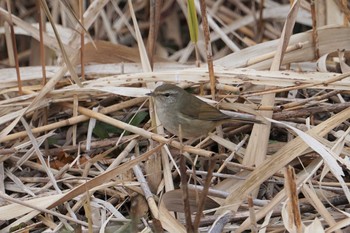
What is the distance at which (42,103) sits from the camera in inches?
144

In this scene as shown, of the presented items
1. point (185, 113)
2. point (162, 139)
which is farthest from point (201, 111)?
point (162, 139)

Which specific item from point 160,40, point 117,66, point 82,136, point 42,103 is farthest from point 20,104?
point 160,40

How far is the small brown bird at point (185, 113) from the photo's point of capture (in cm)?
342

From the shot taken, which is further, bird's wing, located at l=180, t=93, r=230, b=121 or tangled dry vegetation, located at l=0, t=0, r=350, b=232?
bird's wing, located at l=180, t=93, r=230, b=121

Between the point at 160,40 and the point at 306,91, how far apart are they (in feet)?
6.41

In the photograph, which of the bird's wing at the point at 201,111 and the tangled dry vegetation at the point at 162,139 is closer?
the tangled dry vegetation at the point at 162,139

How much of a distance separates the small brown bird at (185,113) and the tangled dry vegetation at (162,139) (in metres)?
0.07

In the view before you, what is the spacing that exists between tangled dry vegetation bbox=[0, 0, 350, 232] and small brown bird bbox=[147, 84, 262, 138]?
7cm

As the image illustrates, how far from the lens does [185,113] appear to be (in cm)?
358

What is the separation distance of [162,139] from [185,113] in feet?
1.20

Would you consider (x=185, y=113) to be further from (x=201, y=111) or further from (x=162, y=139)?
(x=162, y=139)

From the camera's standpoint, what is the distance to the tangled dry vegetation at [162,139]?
9.52 ft

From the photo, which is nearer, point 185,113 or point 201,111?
point 201,111

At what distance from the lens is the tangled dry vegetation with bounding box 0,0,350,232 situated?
2.90m
